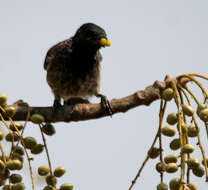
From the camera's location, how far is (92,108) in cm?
284

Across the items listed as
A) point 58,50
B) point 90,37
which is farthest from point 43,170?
point 58,50

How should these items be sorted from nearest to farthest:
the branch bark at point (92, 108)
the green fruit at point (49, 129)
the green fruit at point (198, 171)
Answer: the green fruit at point (198, 171), the green fruit at point (49, 129), the branch bark at point (92, 108)

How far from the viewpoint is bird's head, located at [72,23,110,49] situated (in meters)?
4.29

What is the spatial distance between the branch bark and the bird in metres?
1.65

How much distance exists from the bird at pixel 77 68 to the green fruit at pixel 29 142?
2424 millimetres

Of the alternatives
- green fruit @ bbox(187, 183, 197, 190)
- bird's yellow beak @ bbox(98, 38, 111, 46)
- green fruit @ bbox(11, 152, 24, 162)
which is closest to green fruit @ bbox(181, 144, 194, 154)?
green fruit @ bbox(187, 183, 197, 190)

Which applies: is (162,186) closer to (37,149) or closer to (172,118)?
(172,118)

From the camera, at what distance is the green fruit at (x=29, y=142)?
2079mm

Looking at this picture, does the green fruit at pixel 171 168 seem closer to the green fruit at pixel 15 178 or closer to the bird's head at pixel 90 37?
the green fruit at pixel 15 178

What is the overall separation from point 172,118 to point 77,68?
9.16ft

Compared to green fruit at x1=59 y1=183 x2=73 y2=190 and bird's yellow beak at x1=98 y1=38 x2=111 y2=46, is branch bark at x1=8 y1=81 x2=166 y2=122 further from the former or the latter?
bird's yellow beak at x1=98 y1=38 x2=111 y2=46

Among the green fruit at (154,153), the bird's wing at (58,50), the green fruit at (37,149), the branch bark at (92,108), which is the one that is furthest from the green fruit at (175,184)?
the bird's wing at (58,50)

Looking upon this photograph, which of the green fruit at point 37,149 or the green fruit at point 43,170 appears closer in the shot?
the green fruit at point 43,170

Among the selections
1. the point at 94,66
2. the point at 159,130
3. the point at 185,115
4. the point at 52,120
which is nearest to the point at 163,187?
the point at 159,130
